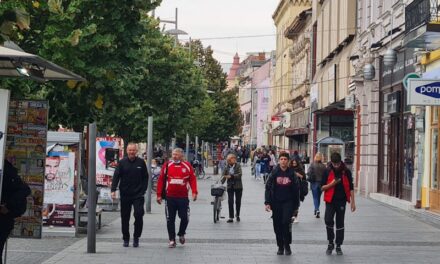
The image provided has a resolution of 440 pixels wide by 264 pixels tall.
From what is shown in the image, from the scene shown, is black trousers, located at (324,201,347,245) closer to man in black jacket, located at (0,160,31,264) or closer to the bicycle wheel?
the bicycle wheel

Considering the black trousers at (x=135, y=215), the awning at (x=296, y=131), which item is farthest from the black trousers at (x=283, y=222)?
the awning at (x=296, y=131)

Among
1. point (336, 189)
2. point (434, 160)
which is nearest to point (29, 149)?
point (336, 189)

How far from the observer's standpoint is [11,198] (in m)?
10.0

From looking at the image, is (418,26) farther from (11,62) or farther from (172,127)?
(172,127)

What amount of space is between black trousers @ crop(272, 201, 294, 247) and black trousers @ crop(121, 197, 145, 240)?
7.79 feet

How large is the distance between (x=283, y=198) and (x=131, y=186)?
2738 millimetres

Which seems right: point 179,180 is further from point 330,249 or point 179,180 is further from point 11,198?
point 11,198

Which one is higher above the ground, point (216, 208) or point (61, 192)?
point (61, 192)

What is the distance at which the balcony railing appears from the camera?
841 inches

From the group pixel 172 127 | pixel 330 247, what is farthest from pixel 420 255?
pixel 172 127

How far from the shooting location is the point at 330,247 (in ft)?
52.6

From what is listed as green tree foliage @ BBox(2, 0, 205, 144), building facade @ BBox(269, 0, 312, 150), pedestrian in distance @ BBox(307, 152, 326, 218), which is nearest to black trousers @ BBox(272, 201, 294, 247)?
green tree foliage @ BBox(2, 0, 205, 144)

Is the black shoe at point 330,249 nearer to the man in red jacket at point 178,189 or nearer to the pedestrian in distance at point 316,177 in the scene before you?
the man in red jacket at point 178,189

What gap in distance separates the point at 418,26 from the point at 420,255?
23.5 feet
